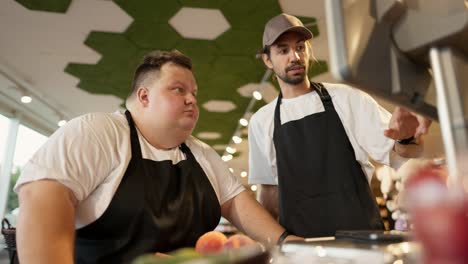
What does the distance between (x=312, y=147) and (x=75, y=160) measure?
3.19ft

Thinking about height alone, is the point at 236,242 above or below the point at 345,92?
below

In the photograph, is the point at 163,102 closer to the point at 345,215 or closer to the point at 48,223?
the point at 48,223

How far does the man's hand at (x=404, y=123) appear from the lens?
0.77 meters

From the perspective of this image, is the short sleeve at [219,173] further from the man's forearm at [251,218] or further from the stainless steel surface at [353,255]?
the stainless steel surface at [353,255]

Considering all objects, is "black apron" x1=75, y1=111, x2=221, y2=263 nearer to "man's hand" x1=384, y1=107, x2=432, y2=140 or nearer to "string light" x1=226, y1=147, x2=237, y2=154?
"man's hand" x1=384, y1=107, x2=432, y2=140

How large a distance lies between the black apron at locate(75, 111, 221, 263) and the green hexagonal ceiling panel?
1.84m

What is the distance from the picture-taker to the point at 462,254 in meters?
0.27

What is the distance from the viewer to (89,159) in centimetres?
93

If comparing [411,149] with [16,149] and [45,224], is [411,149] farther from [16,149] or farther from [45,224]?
[16,149]

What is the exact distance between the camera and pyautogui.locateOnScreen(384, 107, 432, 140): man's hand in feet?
2.52

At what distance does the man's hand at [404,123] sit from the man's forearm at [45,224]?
→ 2.37 ft

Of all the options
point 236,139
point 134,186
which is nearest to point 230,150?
point 236,139

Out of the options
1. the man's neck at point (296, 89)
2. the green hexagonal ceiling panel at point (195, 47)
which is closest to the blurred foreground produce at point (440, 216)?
the man's neck at point (296, 89)

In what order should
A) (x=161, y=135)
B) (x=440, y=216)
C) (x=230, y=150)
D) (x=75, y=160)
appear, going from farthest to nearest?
(x=230, y=150)
(x=161, y=135)
(x=75, y=160)
(x=440, y=216)
